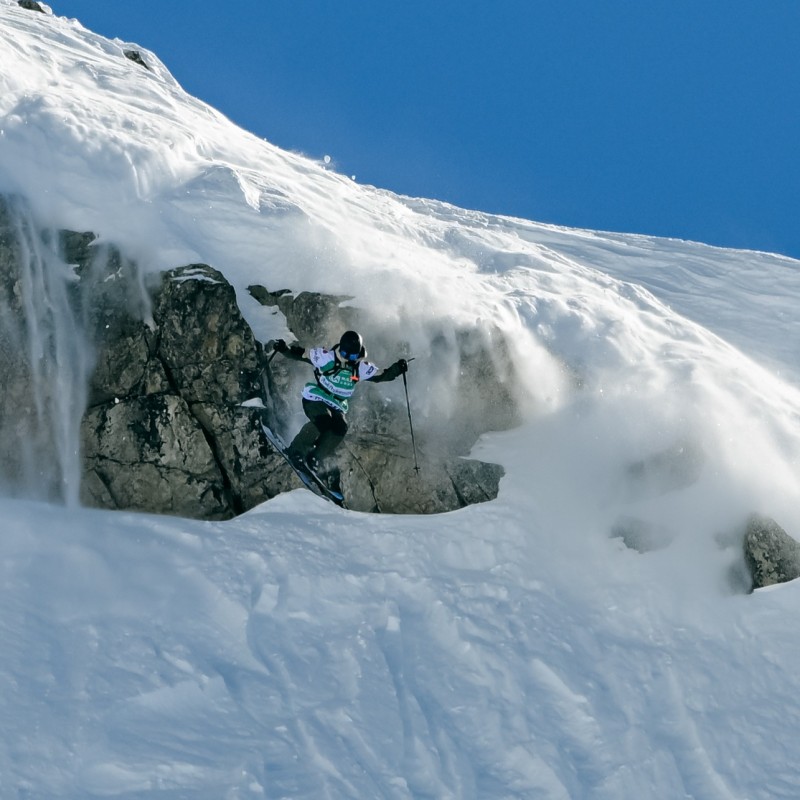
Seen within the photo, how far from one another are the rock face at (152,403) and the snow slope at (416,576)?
458mm

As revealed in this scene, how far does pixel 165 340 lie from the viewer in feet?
39.0

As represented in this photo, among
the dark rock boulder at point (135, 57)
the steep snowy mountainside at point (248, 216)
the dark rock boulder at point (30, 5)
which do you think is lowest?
the steep snowy mountainside at point (248, 216)

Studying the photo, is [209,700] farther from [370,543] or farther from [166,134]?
[166,134]

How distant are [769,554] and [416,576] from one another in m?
4.66

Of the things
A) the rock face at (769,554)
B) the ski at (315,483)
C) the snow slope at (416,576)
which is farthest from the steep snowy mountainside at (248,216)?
the rock face at (769,554)

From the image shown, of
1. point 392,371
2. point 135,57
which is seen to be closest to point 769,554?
point 392,371

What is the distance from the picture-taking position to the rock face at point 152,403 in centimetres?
1123

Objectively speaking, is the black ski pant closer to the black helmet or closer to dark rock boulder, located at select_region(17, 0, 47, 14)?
the black helmet

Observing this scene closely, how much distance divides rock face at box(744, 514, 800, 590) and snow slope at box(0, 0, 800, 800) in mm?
207

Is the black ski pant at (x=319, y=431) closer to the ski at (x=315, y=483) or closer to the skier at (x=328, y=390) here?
the skier at (x=328, y=390)

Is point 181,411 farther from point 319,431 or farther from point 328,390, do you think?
point 328,390

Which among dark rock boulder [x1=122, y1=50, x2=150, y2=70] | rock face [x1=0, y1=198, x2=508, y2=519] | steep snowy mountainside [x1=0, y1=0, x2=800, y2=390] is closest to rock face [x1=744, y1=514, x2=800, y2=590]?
rock face [x1=0, y1=198, x2=508, y2=519]

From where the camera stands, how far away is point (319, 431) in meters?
11.5

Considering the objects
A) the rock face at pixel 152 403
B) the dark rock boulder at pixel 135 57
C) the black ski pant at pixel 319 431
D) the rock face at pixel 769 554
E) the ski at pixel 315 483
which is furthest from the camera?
the dark rock boulder at pixel 135 57
